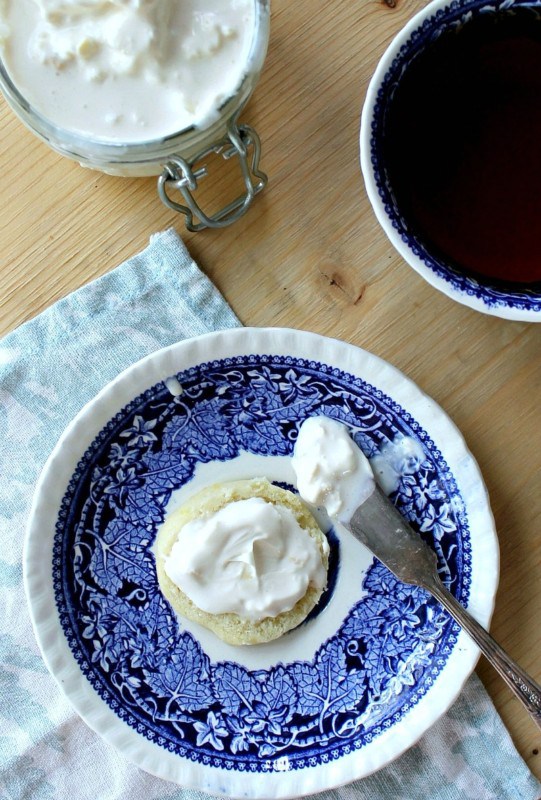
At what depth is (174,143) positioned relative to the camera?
75 cm

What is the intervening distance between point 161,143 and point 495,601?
1.91ft

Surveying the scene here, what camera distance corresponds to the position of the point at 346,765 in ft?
2.94

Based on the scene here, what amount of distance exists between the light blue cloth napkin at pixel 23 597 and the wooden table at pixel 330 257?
26 mm

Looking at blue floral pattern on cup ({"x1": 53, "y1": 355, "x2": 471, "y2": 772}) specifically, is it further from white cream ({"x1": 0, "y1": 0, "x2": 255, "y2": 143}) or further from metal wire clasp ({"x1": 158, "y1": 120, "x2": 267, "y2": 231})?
white cream ({"x1": 0, "y1": 0, "x2": 255, "y2": 143})

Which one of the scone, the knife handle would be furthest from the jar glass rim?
the knife handle

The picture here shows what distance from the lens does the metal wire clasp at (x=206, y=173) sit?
80 cm

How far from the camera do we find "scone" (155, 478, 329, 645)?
0.88m

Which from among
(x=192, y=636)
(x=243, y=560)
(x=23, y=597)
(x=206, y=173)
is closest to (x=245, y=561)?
(x=243, y=560)

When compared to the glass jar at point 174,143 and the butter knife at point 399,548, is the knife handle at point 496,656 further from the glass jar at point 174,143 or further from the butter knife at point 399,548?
the glass jar at point 174,143

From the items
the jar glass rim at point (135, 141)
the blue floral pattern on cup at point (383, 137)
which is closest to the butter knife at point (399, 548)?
the blue floral pattern on cup at point (383, 137)

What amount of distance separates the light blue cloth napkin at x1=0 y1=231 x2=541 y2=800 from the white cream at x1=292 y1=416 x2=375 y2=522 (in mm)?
154

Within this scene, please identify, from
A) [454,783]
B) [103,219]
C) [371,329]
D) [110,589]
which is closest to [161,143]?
[103,219]

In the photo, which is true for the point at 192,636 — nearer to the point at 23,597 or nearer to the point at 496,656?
the point at 23,597

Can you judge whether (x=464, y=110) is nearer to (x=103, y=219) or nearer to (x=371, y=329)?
(x=371, y=329)
